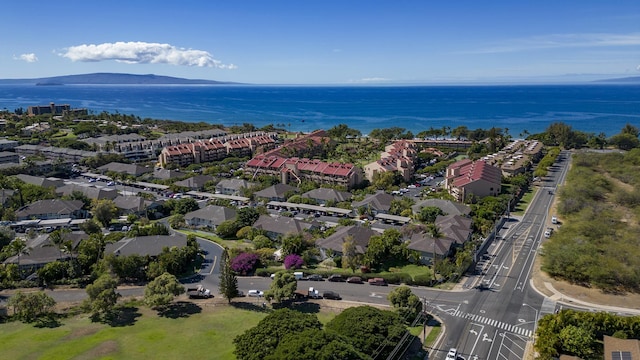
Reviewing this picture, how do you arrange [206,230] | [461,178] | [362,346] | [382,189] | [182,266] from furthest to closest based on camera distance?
[382,189] < [461,178] < [206,230] < [182,266] < [362,346]

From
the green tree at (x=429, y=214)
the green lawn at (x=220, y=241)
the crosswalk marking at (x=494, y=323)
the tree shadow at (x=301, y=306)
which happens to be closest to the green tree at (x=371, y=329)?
the tree shadow at (x=301, y=306)

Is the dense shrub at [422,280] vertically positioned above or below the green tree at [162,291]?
below

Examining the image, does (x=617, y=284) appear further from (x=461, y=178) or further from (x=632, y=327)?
(x=461, y=178)

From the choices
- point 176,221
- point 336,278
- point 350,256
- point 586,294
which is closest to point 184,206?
point 176,221

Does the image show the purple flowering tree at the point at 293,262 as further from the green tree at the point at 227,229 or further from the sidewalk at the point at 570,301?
the sidewalk at the point at 570,301

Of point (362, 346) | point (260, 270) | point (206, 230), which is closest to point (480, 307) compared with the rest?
point (362, 346)

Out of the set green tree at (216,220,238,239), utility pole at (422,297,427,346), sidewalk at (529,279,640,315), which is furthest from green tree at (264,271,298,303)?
sidewalk at (529,279,640,315)
